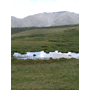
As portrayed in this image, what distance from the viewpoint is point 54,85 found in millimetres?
14203
